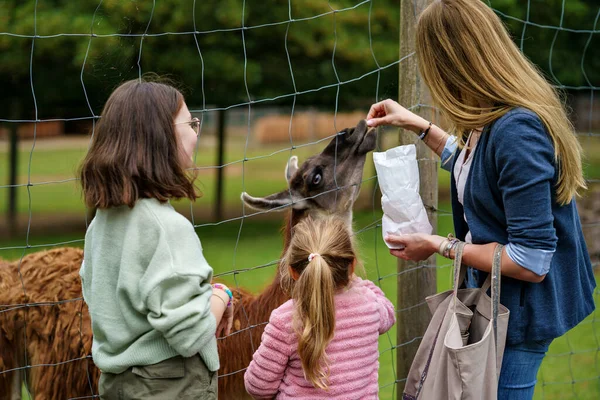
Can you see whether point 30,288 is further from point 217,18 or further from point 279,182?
point 279,182

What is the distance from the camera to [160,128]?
8.10ft

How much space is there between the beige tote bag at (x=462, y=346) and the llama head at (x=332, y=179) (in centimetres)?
152

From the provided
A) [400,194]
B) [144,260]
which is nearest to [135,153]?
[144,260]

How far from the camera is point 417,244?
9.37ft

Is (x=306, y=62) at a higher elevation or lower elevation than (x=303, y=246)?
lower

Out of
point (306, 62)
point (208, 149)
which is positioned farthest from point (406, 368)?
point (208, 149)

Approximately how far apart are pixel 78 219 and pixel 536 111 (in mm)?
13174

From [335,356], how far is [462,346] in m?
0.45

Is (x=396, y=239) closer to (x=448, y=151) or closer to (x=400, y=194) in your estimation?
(x=400, y=194)

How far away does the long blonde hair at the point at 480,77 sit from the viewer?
2564 millimetres

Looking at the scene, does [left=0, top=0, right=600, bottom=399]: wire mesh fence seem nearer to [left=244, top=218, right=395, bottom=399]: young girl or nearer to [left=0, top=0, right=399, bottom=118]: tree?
[left=0, top=0, right=399, bottom=118]: tree

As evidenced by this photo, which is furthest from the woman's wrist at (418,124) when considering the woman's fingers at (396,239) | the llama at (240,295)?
the llama at (240,295)

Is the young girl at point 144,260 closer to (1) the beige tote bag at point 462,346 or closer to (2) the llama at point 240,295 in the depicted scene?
(1) the beige tote bag at point 462,346

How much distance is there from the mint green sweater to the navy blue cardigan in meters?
0.97
